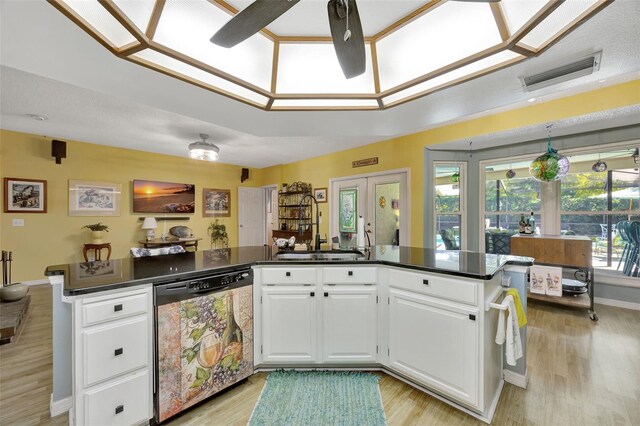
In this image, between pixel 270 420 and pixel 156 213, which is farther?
pixel 156 213

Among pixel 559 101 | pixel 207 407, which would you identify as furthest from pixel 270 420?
pixel 559 101

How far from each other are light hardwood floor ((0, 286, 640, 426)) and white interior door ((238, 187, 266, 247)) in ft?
15.0

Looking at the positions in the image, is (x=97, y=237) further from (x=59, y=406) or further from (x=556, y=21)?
(x=556, y=21)

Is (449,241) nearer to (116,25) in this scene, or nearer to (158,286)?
(158,286)

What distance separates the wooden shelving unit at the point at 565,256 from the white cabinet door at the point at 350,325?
2950 millimetres

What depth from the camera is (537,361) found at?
7.55 ft

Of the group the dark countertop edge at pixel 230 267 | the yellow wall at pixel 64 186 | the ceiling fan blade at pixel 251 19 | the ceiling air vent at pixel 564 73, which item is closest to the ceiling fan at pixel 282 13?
the ceiling fan blade at pixel 251 19

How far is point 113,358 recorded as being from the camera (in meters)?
1.43

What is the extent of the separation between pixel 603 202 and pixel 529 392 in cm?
347

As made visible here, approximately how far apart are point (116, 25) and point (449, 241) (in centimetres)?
498

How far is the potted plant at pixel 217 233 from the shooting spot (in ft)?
21.6

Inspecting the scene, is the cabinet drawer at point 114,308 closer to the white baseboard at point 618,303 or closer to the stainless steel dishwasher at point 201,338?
the stainless steel dishwasher at point 201,338

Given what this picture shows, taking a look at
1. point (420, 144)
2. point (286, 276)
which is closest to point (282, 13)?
point (286, 276)

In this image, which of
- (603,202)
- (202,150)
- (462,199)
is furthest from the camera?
(462,199)
